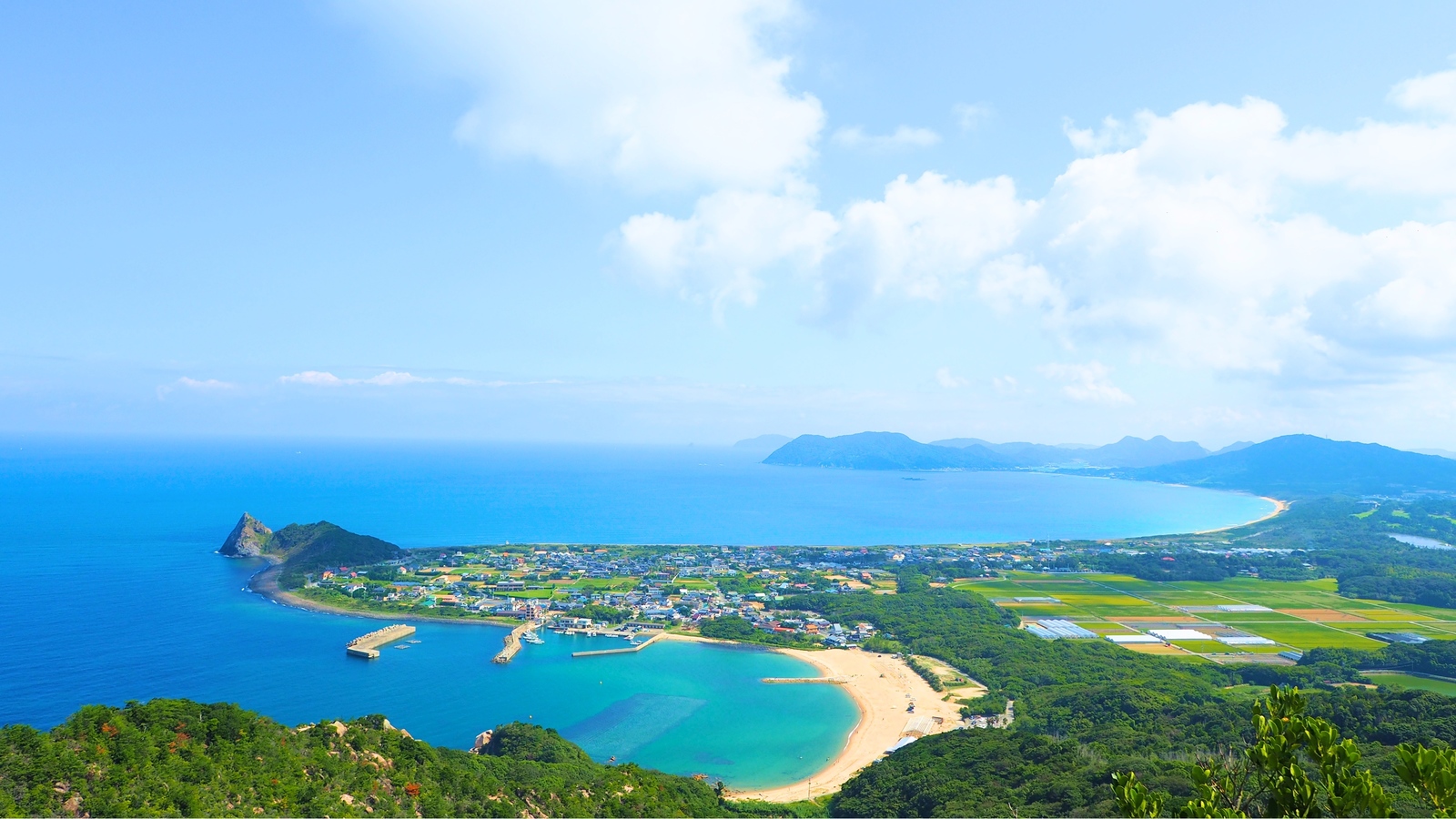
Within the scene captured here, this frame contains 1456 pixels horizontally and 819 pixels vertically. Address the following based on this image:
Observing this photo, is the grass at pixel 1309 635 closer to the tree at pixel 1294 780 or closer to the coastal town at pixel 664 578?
the coastal town at pixel 664 578

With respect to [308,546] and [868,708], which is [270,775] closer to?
[868,708]

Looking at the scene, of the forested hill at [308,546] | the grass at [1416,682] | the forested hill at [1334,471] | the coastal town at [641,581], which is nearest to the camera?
the grass at [1416,682]

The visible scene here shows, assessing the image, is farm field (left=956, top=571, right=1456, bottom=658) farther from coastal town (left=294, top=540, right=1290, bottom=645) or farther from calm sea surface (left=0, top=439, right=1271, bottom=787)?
calm sea surface (left=0, top=439, right=1271, bottom=787)

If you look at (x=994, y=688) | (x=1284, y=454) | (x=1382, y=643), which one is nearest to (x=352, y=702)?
(x=994, y=688)

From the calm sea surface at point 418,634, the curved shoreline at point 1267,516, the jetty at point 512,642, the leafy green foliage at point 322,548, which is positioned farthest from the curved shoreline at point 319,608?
the curved shoreline at point 1267,516

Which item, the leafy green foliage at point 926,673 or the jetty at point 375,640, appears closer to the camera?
the leafy green foliage at point 926,673

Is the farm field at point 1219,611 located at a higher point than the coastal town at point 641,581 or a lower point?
higher
